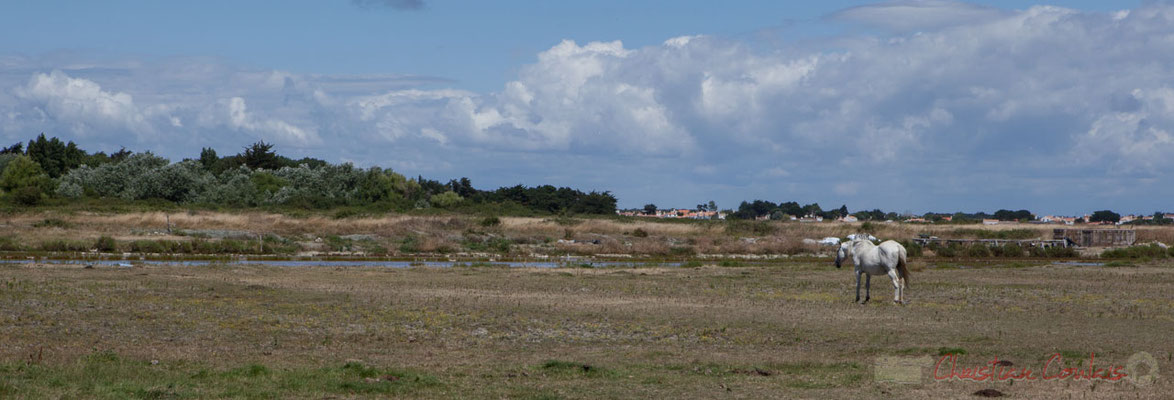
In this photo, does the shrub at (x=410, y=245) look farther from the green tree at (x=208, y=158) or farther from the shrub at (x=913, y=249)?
the green tree at (x=208, y=158)

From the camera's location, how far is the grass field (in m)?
13.6

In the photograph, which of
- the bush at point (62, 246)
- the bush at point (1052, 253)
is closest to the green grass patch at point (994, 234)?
the bush at point (1052, 253)

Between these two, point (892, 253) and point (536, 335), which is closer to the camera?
point (536, 335)

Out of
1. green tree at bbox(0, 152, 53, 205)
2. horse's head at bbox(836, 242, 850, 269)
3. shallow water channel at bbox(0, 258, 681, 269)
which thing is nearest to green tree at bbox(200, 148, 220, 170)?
green tree at bbox(0, 152, 53, 205)

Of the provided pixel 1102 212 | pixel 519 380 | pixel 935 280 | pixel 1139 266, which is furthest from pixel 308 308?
pixel 1102 212

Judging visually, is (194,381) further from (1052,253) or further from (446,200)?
(446,200)

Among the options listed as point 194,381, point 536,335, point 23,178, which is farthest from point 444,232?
point 194,381

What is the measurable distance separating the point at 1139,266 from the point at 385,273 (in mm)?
35353

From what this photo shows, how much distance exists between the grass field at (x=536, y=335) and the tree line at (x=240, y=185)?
6295 centimetres

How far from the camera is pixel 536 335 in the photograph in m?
20.4
